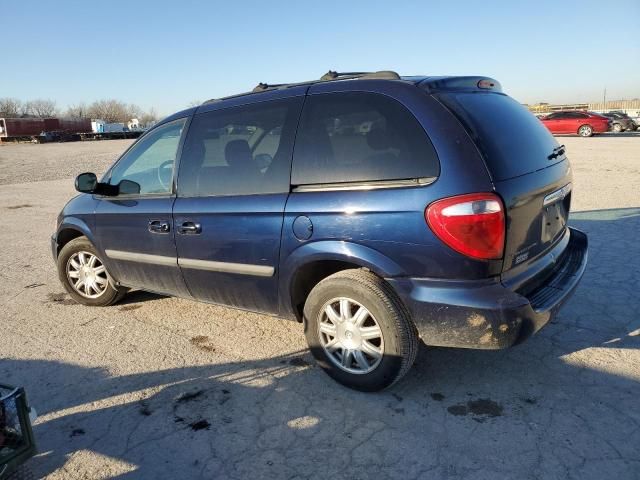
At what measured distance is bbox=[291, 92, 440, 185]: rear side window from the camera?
271 cm

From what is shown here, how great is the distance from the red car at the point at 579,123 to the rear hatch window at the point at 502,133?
25.4 meters

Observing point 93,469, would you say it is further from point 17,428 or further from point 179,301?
point 179,301

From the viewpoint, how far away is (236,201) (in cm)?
339

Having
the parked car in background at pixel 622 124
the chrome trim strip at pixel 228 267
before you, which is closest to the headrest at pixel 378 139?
the chrome trim strip at pixel 228 267

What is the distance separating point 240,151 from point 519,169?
1.86m

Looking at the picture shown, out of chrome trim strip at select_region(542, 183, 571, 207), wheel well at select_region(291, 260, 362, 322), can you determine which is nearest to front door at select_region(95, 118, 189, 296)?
wheel well at select_region(291, 260, 362, 322)

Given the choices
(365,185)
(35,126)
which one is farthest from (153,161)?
(35,126)

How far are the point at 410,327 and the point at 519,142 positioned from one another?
1.28 m

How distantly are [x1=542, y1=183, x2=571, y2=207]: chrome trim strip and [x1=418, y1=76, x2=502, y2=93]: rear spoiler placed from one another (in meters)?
0.79

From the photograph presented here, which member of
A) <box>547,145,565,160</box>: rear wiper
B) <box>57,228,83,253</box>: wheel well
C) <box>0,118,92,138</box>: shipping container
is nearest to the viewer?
<box>547,145,565,160</box>: rear wiper

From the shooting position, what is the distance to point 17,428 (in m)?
2.42

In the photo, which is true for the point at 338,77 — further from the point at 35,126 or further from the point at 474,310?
the point at 35,126

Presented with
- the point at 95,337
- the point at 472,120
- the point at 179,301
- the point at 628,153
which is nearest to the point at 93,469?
the point at 95,337

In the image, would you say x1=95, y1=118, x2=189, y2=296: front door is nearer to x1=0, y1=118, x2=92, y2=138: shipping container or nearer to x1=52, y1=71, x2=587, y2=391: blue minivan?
x1=52, y1=71, x2=587, y2=391: blue minivan
